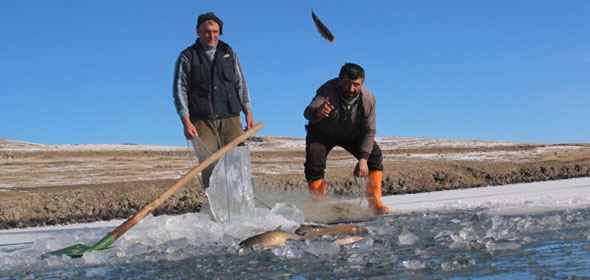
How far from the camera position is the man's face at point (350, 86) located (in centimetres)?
457

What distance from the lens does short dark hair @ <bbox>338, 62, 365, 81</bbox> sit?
455cm

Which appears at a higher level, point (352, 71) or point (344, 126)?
point (352, 71)

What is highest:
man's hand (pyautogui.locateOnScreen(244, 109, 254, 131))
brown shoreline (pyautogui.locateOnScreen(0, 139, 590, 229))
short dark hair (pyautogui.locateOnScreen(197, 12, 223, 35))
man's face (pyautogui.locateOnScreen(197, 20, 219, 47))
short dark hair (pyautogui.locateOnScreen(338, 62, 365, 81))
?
short dark hair (pyautogui.locateOnScreen(197, 12, 223, 35))

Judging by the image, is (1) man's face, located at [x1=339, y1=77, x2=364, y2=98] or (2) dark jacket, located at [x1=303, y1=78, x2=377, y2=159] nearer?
(1) man's face, located at [x1=339, y1=77, x2=364, y2=98]

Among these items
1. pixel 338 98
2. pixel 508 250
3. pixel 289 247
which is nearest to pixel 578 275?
pixel 508 250

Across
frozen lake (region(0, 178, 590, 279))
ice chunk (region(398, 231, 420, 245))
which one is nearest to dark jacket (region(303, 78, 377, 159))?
frozen lake (region(0, 178, 590, 279))

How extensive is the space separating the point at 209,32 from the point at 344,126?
1455 millimetres

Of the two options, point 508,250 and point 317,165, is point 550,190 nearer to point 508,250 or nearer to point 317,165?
point 317,165

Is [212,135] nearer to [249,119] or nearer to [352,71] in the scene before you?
[249,119]

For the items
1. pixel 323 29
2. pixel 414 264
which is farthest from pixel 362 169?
pixel 414 264

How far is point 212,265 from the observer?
290 cm

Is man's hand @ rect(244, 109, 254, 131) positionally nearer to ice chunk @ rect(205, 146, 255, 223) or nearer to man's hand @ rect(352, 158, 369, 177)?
ice chunk @ rect(205, 146, 255, 223)

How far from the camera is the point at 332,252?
3.04 m

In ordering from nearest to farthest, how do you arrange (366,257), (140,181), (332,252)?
(366,257) < (332,252) < (140,181)
